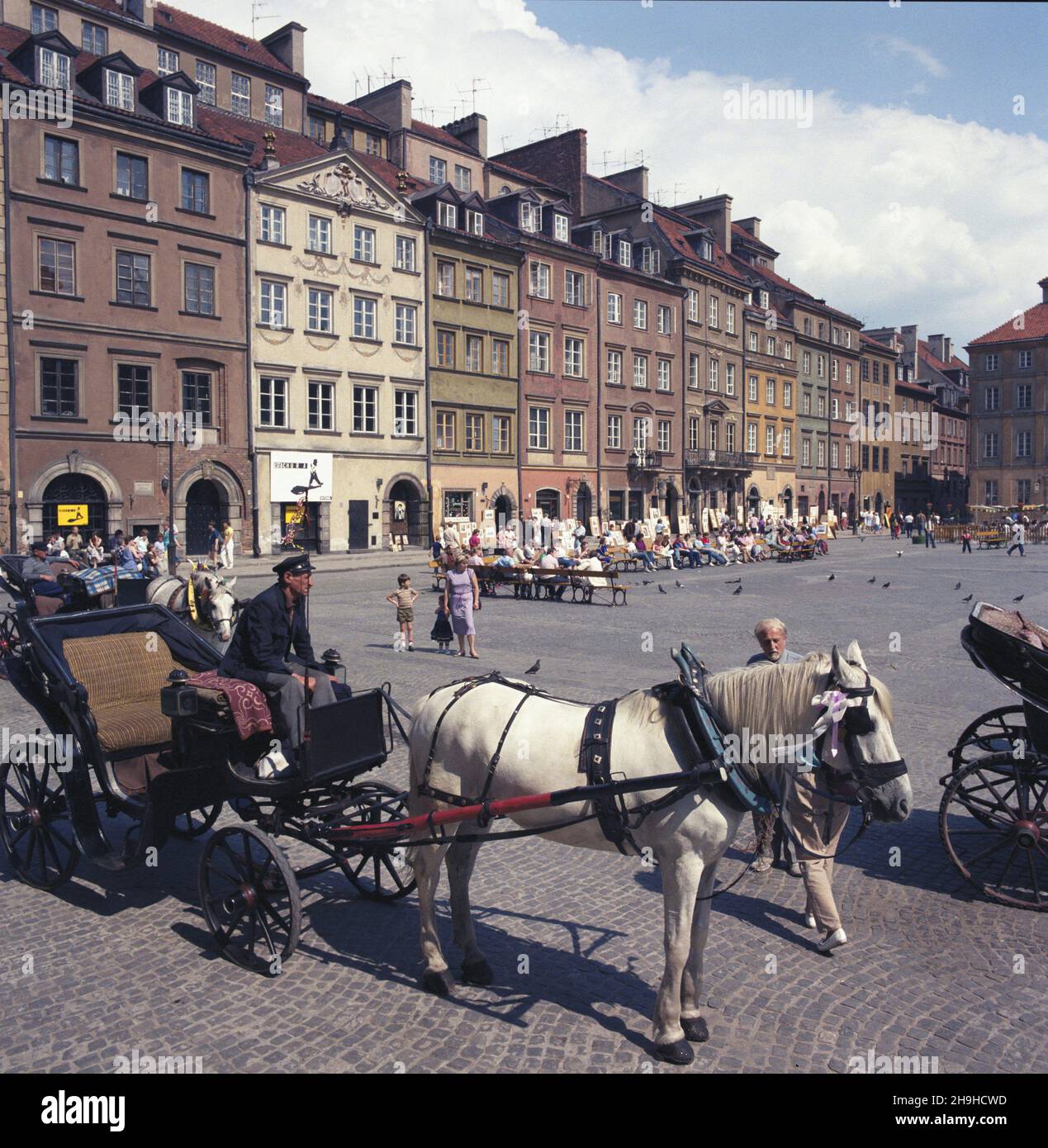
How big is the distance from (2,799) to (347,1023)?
366 centimetres

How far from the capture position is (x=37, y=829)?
6.83 meters

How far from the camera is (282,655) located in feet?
21.0

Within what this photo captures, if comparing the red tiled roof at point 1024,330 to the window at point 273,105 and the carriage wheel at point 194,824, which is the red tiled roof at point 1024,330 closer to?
the window at point 273,105

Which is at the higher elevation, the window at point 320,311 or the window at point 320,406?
the window at point 320,311

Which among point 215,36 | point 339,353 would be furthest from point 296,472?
point 215,36

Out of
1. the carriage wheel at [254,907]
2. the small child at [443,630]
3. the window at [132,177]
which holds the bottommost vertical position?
the carriage wheel at [254,907]

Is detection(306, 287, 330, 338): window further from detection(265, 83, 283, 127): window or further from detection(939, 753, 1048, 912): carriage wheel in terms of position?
detection(939, 753, 1048, 912): carriage wheel

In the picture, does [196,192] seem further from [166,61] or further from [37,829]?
[37,829]

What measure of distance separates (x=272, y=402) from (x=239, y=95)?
14967 mm

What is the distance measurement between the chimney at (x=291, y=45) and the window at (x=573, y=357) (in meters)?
18.2

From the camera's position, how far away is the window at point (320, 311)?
1583 inches

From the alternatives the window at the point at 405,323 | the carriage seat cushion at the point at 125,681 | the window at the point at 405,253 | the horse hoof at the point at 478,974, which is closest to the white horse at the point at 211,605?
the carriage seat cushion at the point at 125,681

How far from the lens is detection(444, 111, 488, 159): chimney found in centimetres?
5453

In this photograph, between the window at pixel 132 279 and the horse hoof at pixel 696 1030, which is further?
the window at pixel 132 279
